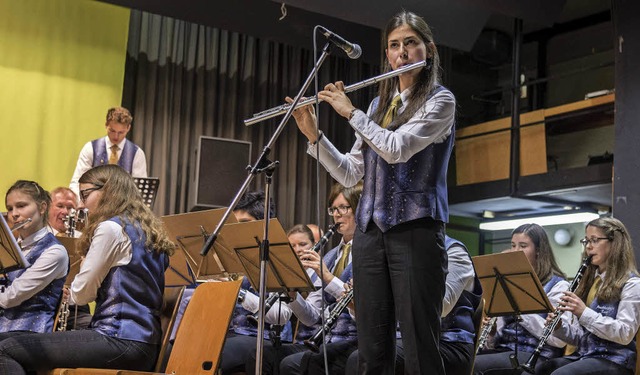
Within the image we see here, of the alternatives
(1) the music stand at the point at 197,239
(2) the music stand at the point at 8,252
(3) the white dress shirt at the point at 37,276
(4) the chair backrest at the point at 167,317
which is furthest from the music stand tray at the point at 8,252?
(1) the music stand at the point at 197,239

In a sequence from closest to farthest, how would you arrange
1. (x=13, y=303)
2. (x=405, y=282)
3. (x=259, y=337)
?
1. (x=405, y=282)
2. (x=259, y=337)
3. (x=13, y=303)

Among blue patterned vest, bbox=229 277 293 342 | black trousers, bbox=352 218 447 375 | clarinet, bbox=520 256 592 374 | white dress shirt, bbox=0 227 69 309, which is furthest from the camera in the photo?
blue patterned vest, bbox=229 277 293 342

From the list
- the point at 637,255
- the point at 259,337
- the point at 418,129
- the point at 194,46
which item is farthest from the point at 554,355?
the point at 194,46

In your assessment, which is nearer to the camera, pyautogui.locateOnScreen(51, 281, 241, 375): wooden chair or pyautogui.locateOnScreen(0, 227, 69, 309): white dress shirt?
pyautogui.locateOnScreen(51, 281, 241, 375): wooden chair

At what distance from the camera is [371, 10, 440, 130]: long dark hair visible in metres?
2.76

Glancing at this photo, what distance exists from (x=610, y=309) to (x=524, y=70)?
21.1 feet

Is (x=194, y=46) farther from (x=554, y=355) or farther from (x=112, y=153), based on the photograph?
(x=554, y=355)

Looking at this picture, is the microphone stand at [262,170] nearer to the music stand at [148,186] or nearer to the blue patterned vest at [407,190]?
the blue patterned vest at [407,190]

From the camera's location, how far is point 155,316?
11.8 feet

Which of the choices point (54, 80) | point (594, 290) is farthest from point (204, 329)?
point (54, 80)

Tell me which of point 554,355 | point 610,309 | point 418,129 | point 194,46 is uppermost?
point 194,46

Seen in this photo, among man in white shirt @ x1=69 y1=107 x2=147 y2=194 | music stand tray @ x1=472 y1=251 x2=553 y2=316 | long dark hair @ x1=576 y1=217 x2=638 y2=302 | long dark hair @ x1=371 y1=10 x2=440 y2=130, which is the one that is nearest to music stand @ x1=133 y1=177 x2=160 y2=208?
man in white shirt @ x1=69 y1=107 x2=147 y2=194

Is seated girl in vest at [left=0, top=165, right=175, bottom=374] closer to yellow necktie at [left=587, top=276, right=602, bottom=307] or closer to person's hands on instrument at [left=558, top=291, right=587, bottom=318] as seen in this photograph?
person's hands on instrument at [left=558, top=291, right=587, bottom=318]

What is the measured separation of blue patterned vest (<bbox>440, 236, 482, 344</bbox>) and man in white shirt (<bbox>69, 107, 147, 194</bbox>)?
398 cm
